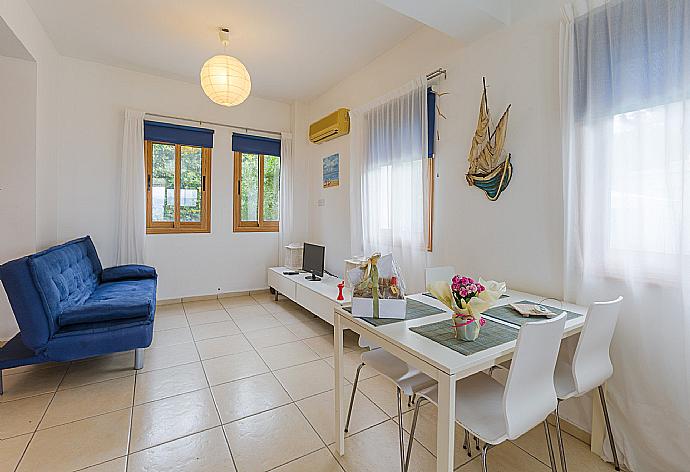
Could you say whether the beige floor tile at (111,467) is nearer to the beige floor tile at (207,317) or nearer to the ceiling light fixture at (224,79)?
the beige floor tile at (207,317)

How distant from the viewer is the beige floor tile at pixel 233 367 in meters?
2.53

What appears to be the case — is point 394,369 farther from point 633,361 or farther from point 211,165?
point 211,165

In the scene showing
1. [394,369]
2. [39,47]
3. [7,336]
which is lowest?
[7,336]

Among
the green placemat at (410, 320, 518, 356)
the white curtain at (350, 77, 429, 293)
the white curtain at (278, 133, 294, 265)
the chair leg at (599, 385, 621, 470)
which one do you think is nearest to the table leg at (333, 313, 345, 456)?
the green placemat at (410, 320, 518, 356)

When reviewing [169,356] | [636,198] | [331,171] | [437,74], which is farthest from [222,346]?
[636,198]

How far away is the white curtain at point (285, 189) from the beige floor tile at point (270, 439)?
3.15 metres

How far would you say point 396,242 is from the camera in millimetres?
3193

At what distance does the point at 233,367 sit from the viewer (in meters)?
2.69

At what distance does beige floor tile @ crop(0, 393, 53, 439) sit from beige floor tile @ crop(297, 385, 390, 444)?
1561 millimetres

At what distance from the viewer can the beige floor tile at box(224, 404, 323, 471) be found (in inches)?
66.8

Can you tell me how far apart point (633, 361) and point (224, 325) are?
11.2 feet

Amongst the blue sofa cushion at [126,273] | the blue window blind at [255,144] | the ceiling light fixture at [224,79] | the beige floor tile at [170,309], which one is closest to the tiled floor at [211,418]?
the blue sofa cushion at [126,273]

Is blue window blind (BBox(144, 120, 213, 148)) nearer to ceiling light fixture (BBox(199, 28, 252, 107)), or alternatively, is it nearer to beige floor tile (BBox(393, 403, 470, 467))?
ceiling light fixture (BBox(199, 28, 252, 107))

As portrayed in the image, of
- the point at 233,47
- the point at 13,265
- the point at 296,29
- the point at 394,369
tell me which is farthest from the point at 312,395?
the point at 233,47
